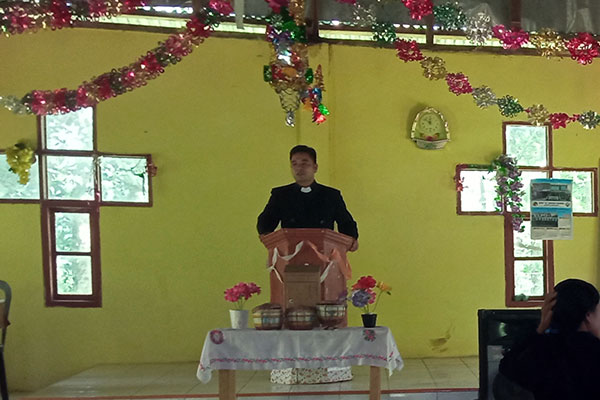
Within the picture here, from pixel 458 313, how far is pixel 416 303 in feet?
1.56

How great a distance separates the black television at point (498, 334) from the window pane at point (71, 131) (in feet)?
14.5

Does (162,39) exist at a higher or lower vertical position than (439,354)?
higher

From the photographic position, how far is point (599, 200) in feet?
20.4

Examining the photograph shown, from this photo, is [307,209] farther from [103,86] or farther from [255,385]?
[103,86]

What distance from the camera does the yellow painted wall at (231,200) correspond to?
223 inches

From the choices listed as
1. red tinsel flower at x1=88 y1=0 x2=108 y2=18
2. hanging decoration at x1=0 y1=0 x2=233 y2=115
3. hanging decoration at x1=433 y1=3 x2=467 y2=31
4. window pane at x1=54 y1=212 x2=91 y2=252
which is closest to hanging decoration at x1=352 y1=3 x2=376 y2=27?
hanging decoration at x1=433 y1=3 x2=467 y2=31

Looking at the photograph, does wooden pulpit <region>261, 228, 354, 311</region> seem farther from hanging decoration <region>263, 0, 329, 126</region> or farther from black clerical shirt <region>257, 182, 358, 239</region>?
hanging decoration <region>263, 0, 329, 126</region>

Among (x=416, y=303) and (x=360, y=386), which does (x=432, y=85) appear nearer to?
(x=416, y=303)

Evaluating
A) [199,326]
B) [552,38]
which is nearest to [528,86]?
[552,38]

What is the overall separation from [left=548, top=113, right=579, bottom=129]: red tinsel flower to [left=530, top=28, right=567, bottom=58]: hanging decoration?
0.63m

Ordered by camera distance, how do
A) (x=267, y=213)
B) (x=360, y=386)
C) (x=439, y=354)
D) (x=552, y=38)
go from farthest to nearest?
(x=439, y=354) → (x=552, y=38) → (x=360, y=386) → (x=267, y=213)

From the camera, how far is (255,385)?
4695 mm

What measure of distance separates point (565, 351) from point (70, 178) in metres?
5.04

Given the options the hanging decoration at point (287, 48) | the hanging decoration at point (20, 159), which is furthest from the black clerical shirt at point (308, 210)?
the hanging decoration at point (20, 159)
